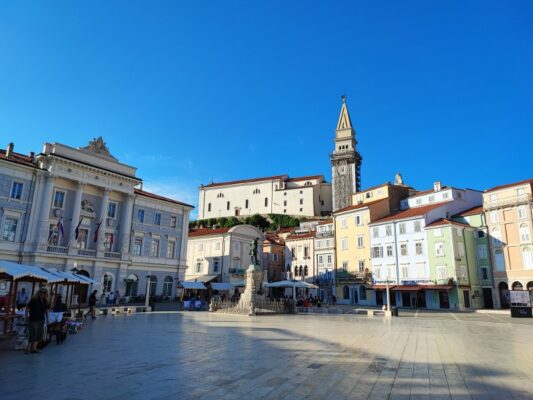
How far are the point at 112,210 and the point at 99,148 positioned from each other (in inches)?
261

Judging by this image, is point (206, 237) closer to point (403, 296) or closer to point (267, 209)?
point (403, 296)

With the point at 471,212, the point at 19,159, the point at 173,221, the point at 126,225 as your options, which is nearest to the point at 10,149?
the point at 19,159

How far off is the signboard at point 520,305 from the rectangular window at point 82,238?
3765 centimetres

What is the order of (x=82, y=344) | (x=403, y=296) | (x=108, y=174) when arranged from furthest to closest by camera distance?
(x=403, y=296)
(x=108, y=174)
(x=82, y=344)

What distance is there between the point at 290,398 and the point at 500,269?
4165 cm

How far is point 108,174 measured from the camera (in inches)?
1554

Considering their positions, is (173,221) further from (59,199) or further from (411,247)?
(411,247)

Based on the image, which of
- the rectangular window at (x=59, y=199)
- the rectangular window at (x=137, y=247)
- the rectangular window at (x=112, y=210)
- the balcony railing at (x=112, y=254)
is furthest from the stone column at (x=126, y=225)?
the rectangular window at (x=59, y=199)

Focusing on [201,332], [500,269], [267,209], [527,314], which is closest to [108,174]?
[201,332]

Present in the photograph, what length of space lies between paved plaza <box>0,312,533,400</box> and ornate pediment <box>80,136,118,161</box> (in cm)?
2961

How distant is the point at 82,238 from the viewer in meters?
37.8

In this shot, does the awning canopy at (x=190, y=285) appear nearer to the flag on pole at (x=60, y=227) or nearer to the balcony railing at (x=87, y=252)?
the balcony railing at (x=87, y=252)

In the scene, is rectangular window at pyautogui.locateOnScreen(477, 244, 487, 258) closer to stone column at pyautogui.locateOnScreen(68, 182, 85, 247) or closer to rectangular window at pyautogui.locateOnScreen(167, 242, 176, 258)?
rectangular window at pyautogui.locateOnScreen(167, 242, 176, 258)

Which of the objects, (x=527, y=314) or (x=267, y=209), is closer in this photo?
(x=527, y=314)
